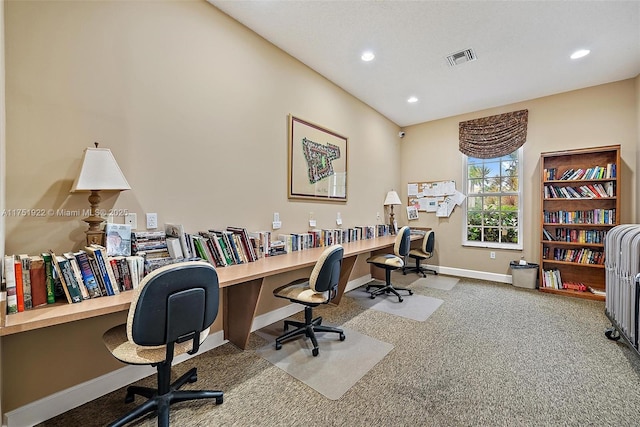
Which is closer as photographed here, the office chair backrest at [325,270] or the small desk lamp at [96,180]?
the small desk lamp at [96,180]

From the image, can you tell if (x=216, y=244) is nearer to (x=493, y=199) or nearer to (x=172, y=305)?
(x=172, y=305)

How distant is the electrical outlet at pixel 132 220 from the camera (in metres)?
2.00

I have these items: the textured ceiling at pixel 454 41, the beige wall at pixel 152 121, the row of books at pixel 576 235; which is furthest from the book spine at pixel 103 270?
the row of books at pixel 576 235

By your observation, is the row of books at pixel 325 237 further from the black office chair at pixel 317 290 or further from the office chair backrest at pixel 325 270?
the office chair backrest at pixel 325 270

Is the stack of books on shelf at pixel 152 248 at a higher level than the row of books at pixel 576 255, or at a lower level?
higher

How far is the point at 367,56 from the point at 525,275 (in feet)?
13.4

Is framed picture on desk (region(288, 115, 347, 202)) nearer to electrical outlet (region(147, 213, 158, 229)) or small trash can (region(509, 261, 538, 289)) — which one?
electrical outlet (region(147, 213, 158, 229))

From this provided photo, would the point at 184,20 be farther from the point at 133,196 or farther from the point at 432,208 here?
the point at 432,208

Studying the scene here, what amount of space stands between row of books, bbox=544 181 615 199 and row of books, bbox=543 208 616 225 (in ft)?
0.76

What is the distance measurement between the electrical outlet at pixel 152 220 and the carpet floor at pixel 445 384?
3.70 feet

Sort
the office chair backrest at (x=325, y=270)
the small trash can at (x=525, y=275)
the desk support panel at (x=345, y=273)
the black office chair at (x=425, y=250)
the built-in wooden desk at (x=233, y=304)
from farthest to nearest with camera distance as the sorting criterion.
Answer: the black office chair at (x=425, y=250), the small trash can at (x=525, y=275), the desk support panel at (x=345, y=273), the office chair backrest at (x=325, y=270), the built-in wooden desk at (x=233, y=304)

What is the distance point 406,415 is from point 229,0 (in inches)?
138

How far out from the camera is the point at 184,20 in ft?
7.67

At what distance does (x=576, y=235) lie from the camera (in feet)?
13.5
